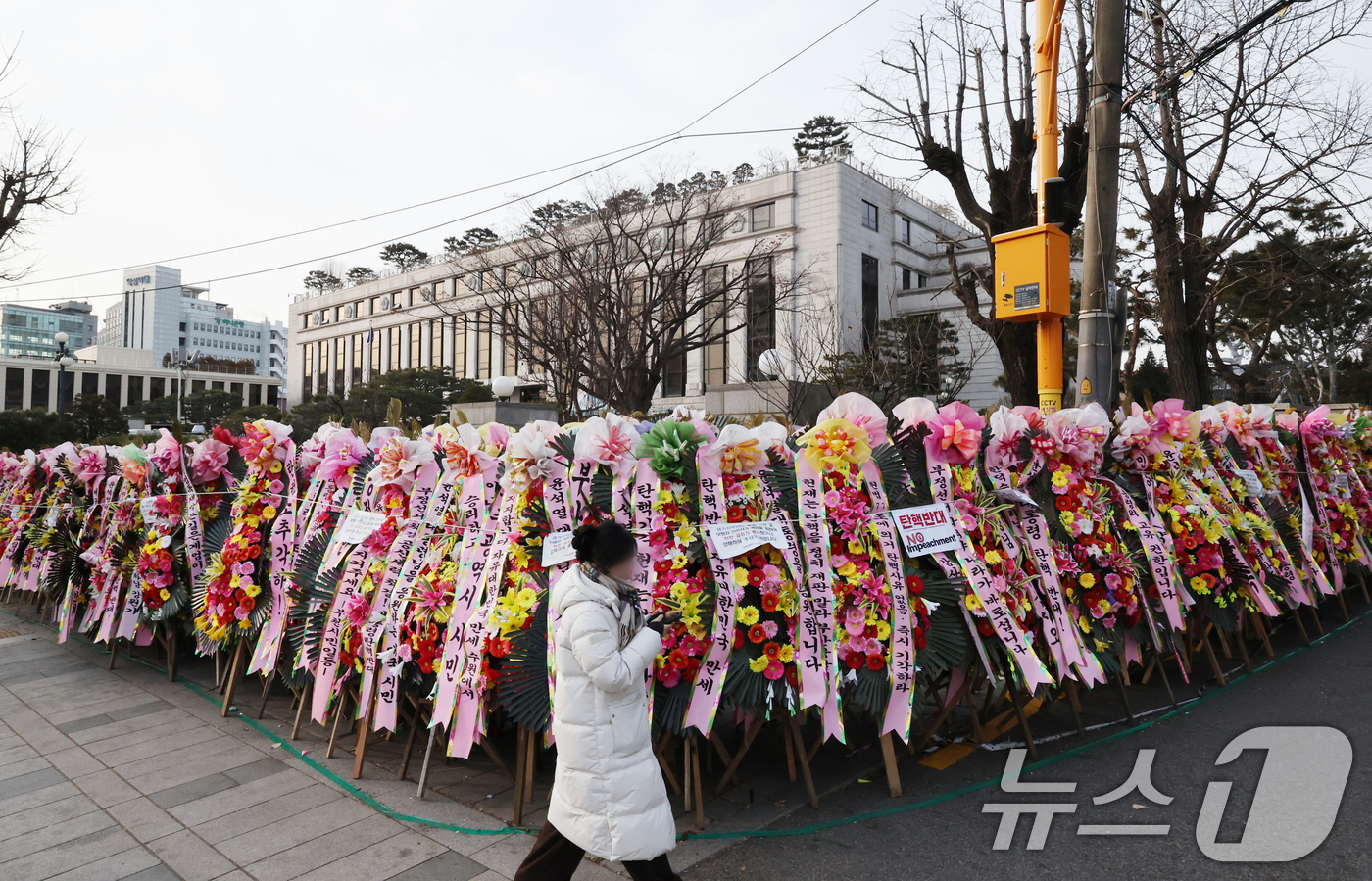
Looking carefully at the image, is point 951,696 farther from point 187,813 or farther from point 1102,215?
point 1102,215

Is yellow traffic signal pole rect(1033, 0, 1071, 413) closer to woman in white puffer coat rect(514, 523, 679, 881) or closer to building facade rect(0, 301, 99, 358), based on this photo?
woman in white puffer coat rect(514, 523, 679, 881)

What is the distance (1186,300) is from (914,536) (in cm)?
1151

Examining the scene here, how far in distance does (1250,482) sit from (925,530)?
12.6 feet

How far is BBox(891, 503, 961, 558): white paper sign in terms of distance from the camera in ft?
13.2

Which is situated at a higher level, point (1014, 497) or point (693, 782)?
point (1014, 497)

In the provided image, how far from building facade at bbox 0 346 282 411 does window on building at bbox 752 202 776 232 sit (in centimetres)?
5873

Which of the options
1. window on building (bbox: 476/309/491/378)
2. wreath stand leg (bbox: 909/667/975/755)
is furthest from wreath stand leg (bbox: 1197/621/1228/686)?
window on building (bbox: 476/309/491/378)

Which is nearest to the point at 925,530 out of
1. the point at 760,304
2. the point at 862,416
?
the point at 862,416

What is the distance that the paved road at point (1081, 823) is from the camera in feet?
10.7

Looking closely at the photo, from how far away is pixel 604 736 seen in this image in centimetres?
273

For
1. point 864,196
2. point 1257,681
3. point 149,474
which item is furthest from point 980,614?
point 864,196

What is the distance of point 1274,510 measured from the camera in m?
6.62

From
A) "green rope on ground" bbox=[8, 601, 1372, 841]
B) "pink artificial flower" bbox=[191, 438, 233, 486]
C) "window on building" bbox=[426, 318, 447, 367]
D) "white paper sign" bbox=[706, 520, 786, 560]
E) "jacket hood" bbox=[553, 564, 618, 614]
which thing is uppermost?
"window on building" bbox=[426, 318, 447, 367]

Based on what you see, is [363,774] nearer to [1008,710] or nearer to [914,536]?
[914,536]
